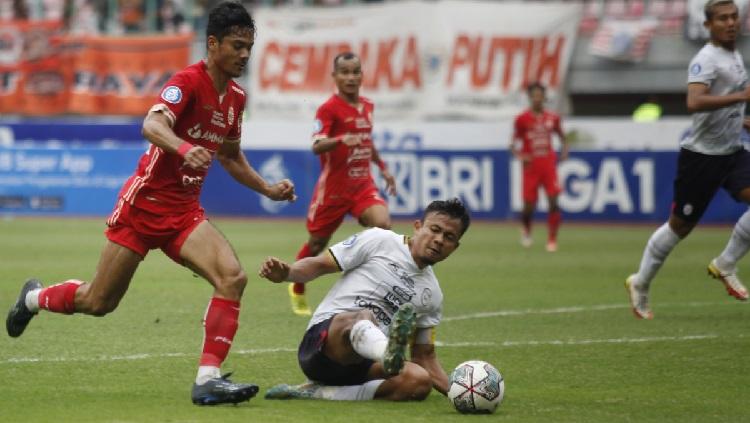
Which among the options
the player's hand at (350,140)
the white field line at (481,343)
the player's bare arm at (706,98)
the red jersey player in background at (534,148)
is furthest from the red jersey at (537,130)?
the player's bare arm at (706,98)

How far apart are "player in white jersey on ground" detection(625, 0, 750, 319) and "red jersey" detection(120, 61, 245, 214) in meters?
4.37

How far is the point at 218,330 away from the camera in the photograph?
7.68 m

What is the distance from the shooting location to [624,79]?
107ft

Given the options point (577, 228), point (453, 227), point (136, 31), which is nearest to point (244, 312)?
point (453, 227)

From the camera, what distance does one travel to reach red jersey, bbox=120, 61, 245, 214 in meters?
7.98

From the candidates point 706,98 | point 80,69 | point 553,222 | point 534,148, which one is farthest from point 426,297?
point 80,69

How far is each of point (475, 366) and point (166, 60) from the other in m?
26.8

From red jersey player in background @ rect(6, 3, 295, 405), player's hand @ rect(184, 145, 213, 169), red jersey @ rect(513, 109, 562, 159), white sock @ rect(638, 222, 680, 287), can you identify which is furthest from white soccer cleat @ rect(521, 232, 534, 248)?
player's hand @ rect(184, 145, 213, 169)

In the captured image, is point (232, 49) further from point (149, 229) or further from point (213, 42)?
point (149, 229)

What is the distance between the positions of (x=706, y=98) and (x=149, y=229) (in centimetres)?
486

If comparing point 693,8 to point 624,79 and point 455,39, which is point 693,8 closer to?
point 624,79

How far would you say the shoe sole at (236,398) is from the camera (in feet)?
24.2

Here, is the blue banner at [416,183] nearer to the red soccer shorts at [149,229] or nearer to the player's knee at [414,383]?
the player's knee at [414,383]

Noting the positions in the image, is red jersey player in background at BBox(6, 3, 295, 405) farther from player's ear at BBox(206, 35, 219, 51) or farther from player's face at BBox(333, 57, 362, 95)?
player's face at BBox(333, 57, 362, 95)
